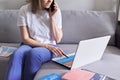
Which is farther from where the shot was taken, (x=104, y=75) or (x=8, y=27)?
(x=8, y=27)

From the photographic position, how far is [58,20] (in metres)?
1.81

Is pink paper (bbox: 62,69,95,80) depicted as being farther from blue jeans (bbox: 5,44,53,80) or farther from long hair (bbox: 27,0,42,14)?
long hair (bbox: 27,0,42,14)

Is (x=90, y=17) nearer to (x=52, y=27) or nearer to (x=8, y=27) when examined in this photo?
(x=52, y=27)

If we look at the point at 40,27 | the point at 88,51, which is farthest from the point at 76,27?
the point at 88,51

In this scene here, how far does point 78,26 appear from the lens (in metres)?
2.08

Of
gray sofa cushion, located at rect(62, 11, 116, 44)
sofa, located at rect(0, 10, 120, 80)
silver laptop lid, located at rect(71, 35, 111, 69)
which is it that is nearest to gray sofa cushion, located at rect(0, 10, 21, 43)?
sofa, located at rect(0, 10, 120, 80)

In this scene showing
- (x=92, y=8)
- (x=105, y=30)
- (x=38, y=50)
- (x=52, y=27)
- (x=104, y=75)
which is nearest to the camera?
(x=104, y=75)

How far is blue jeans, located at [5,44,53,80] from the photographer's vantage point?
1.51 m

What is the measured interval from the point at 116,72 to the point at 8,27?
3.96 feet

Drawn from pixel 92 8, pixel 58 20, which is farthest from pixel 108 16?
pixel 58 20

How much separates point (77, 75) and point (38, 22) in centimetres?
69

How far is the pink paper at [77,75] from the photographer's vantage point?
1266mm

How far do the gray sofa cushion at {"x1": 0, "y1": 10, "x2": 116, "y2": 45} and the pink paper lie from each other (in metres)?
0.76

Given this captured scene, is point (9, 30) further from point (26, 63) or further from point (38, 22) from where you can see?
point (26, 63)
